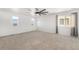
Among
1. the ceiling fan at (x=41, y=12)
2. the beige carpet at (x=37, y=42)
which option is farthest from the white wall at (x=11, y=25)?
the ceiling fan at (x=41, y=12)

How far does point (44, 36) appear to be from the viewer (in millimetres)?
2654

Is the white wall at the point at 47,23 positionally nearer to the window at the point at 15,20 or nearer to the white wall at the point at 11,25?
the white wall at the point at 11,25

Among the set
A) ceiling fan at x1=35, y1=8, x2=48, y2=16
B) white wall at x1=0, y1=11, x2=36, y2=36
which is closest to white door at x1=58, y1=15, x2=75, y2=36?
ceiling fan at x1=35, y1=8, x2=48, y2=16

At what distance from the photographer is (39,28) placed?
2.75m

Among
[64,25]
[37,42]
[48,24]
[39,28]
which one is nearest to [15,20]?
[39,28]

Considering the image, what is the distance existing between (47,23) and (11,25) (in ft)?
3.78

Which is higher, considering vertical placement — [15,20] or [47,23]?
[15,20]

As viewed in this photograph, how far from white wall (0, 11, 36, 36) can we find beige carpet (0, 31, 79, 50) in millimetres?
152

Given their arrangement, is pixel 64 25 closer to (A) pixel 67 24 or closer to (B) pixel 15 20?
(A) pixel 67 24

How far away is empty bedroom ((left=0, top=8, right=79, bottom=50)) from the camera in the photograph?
2449 mm

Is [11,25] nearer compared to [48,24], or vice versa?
[11,25]
